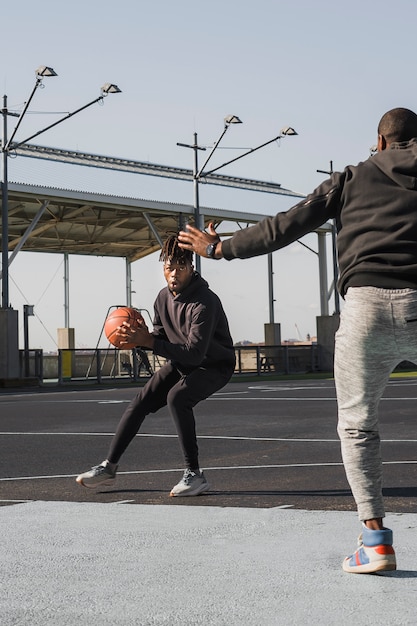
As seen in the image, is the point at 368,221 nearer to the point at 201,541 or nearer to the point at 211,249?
the point at 211,249

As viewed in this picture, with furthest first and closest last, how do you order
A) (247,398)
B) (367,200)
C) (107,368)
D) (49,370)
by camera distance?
(49,370) < (107,368) < (247,398) < (367,200)

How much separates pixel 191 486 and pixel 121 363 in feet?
109

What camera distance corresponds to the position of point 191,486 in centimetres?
703

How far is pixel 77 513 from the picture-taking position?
591cm

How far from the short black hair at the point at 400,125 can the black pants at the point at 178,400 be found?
3.05 m

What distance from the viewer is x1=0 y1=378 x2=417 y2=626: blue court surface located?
12.0 feet

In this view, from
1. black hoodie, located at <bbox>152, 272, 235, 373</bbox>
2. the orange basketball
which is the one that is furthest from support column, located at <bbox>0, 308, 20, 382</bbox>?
the orange basketball

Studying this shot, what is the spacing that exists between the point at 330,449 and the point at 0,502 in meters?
4.60

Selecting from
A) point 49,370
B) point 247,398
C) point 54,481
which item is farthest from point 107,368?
point 54,481

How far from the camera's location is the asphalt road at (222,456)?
23.1ft

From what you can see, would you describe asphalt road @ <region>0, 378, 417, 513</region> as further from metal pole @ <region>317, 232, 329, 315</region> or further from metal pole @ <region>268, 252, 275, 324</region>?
metal pole @ <region>268, 252, 275, 324</region>

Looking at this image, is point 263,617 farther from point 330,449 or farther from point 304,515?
point 330,449

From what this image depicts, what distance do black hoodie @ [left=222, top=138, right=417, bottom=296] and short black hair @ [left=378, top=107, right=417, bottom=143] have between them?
41 mm

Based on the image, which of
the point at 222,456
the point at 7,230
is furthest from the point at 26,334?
the point at 222,456
